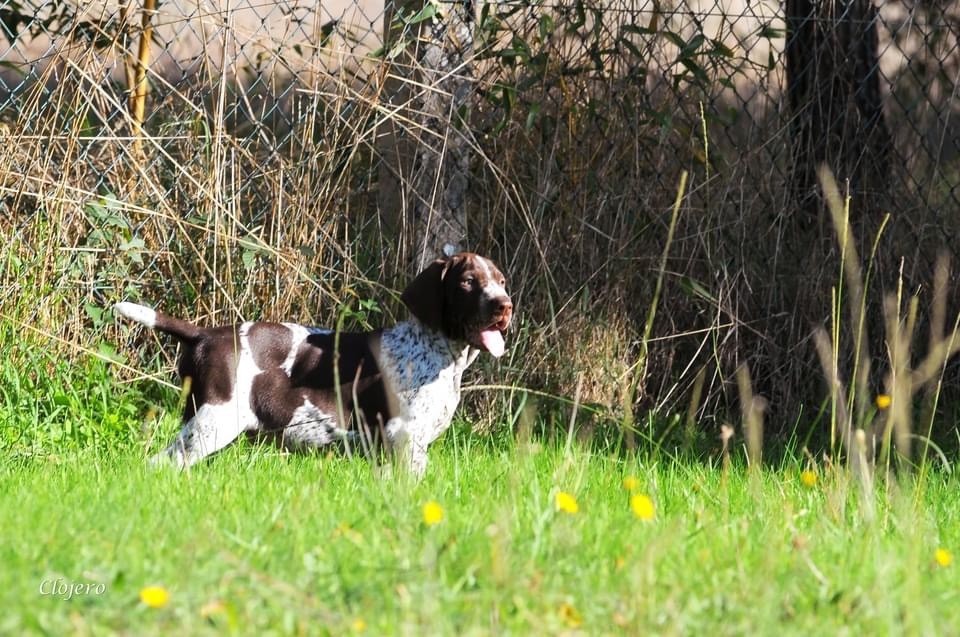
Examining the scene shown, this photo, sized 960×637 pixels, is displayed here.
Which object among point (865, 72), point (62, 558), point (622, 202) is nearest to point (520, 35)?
point (622, 202)

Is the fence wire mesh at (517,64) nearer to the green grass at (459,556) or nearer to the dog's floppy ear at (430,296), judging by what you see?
the dog's floppy ear at (430,296)

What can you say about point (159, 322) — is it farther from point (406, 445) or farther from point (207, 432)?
point (406, 445)

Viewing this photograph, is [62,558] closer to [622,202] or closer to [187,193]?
[187,193]

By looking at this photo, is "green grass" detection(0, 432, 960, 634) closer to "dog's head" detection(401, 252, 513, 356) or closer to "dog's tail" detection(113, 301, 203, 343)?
"dog's head" detection(401, 252, 513, 356)

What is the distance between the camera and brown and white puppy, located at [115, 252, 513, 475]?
452 centimetres

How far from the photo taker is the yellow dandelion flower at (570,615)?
7.77 feet

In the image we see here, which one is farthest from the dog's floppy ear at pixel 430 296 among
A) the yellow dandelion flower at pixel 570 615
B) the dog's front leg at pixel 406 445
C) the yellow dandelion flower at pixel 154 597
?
the yellow dandelion flower at pixel 154 597

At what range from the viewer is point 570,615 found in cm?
240

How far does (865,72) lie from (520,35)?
5.16 feet

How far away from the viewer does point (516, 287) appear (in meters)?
5.54

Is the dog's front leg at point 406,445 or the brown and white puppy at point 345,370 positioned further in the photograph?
the brown and white puppy at point 345,370

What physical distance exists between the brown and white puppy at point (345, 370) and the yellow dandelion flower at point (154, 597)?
2.17 metres

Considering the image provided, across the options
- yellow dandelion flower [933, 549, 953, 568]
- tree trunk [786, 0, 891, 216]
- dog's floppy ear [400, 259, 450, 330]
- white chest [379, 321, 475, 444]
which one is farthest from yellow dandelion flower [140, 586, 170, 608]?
tree trunk [786, 0, 891, 216]

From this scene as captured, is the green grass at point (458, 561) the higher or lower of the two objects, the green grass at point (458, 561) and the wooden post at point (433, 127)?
the lower
